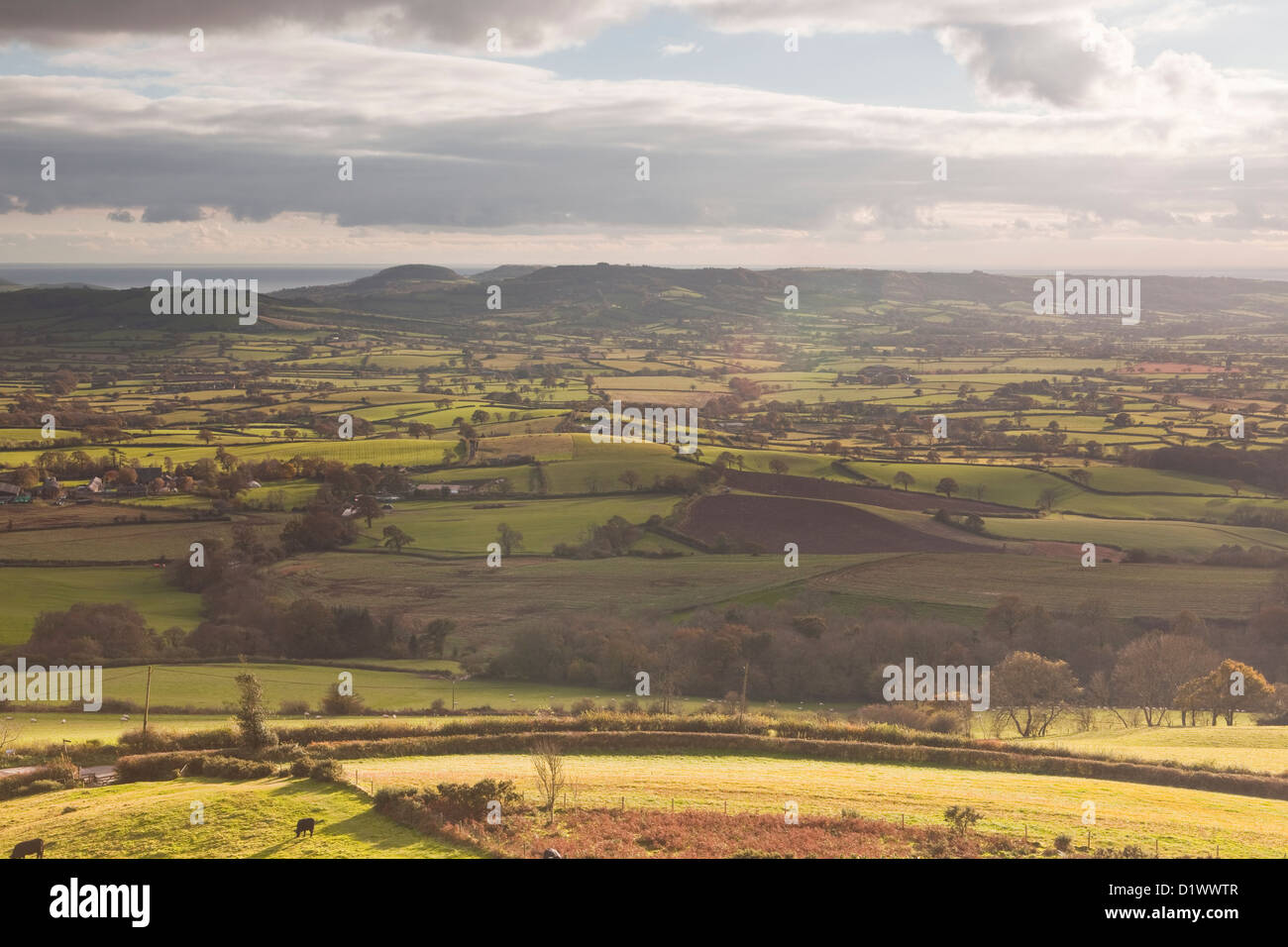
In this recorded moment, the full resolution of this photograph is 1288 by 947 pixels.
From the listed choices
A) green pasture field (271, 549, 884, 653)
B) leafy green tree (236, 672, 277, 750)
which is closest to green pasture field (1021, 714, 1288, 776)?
green pasture field (271, 549, 884, 653)

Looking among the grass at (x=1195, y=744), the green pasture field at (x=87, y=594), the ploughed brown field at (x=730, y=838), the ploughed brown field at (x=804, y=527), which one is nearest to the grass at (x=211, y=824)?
the ploughed brown field at (x=730, y=838)

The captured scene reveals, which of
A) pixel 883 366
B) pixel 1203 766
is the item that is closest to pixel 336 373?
pixel 883 366

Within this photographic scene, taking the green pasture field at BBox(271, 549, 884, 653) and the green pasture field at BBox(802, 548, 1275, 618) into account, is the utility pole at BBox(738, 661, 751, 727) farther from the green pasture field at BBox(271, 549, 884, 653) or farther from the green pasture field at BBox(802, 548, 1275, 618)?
the green pasture field at BBox(802, 548, 1275, 618)

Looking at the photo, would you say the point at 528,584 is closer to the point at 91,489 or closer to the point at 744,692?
the point at 744,692

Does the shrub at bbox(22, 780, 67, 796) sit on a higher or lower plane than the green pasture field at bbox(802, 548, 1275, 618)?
lower

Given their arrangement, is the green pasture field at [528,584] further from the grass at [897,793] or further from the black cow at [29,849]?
the black cow at [29,849]

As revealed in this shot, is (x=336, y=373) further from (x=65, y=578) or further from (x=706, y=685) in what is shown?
(x=706, y=685)
